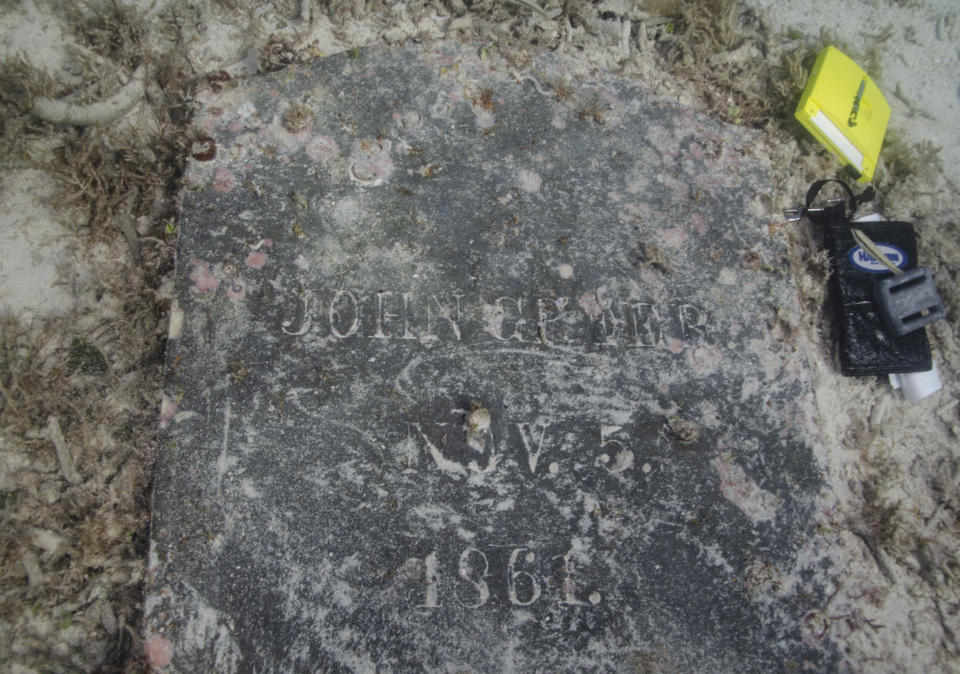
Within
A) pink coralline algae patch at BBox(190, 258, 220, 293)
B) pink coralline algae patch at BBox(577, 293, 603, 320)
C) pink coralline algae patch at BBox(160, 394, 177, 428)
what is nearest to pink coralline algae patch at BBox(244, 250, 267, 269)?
pink coralline algae patch at BBox(190, 258, 220, 293)

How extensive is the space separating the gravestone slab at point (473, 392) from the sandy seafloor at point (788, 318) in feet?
0.76

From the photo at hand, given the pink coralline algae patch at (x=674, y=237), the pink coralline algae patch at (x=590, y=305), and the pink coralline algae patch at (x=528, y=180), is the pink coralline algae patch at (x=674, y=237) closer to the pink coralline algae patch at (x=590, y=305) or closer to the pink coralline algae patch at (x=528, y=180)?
the pink coralline algae patch at (x=590, y=305)

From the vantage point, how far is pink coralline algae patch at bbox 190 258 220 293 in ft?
7.21

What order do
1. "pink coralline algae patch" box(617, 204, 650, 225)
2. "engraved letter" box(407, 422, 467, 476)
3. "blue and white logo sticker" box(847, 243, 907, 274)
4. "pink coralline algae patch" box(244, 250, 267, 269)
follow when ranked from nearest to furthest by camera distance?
"engraved letter" box(407, 422, 467, 476) → "pink coralline algae patch" box(244, 250, 267, 269) → "pink coralline algae patch" box(617, 204, 650, 225) → "blue and white logo sticker" box(847, 243, 907, 274)

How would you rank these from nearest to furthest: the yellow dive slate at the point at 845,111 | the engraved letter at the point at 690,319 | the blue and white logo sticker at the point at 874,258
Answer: the engraved letter at the point at 690,319 → the blue and white logo sticker at the point at 874,258 → the yellow dive slate at the point at 845,111

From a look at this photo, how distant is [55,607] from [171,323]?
3.27ft

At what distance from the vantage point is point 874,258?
8.65 feet

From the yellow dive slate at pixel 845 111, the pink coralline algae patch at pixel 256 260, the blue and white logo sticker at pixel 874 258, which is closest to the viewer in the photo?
the pink coralline algae patch at pixel 256 260

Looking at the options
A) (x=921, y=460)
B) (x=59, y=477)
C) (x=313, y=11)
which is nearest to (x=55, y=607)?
(x=59, y=477)

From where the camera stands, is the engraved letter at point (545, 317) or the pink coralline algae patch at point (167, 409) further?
the engraved letter at point (545, 317)

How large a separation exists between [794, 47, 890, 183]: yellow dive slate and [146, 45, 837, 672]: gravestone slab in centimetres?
49

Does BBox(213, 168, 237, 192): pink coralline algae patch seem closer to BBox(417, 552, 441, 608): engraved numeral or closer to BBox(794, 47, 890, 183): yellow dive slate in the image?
BBox(417, 552, 441, 608): engraved numeral

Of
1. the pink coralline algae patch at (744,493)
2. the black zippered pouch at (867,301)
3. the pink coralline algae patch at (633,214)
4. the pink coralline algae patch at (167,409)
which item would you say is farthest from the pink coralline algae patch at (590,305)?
the pink coralline algae patch at (167,409)

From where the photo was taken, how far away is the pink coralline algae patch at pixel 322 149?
239 cm
